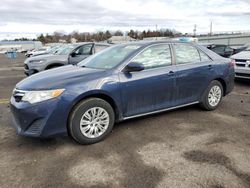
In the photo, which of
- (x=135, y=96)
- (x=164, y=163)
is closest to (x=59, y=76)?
(x=135, y=96)

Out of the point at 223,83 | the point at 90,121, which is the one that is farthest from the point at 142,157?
the point at 223,83

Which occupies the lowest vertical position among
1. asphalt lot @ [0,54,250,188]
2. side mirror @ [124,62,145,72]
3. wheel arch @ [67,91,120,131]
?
asphalt lot @ [0,54,250,188]

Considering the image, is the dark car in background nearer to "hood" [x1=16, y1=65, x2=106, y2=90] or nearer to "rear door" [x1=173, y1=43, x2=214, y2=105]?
"rear door" [x1=173, y1=43, x2=214, y2=105]

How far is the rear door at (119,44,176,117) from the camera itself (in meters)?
4.27

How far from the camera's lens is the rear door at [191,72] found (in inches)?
195

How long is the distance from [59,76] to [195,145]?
2.43 meters

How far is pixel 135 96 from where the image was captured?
4.34 metres

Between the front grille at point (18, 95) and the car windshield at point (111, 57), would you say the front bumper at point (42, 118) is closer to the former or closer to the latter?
the front grille at point (18, 95)

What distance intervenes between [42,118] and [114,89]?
3.97ft

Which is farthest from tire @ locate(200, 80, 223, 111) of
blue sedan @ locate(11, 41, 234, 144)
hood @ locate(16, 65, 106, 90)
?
hood @ locate(16, 65, 106, 90)

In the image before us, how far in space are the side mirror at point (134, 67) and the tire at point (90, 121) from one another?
2.28 feet

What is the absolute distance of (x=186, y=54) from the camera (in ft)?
16.9

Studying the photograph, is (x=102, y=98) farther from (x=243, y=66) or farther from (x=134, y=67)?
(x=243, y=66)

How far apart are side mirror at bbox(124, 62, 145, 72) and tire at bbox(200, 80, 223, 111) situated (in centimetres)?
198
